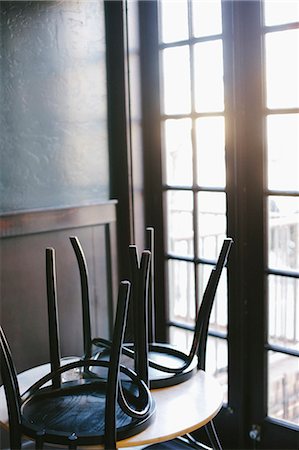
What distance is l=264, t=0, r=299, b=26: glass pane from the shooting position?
2.29 m

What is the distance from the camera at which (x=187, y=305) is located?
283cm

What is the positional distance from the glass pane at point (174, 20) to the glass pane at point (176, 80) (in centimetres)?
5

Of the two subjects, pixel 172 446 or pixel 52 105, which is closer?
pixel 172 446

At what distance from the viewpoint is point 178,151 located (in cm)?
277

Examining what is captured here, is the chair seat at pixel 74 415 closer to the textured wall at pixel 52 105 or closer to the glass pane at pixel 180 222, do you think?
the textured wall at pixel 52 105

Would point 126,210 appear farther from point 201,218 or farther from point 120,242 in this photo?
point 201,218

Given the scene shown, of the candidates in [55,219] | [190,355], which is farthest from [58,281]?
[190,355]

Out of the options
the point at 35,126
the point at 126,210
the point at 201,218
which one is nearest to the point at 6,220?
the point at 35,126

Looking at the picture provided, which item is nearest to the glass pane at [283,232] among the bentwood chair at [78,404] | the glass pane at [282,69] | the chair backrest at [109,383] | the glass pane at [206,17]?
the glass pane at [282,69]

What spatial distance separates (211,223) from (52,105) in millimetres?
779

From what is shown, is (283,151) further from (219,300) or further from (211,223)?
(219,300)

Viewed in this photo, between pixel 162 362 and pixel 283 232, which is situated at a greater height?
pixel 283 232

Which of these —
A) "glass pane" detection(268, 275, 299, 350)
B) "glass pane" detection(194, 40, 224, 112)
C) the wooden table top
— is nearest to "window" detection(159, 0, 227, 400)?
"glass pane" detection(194, 40, 224, 112)

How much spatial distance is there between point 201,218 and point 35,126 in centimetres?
75
